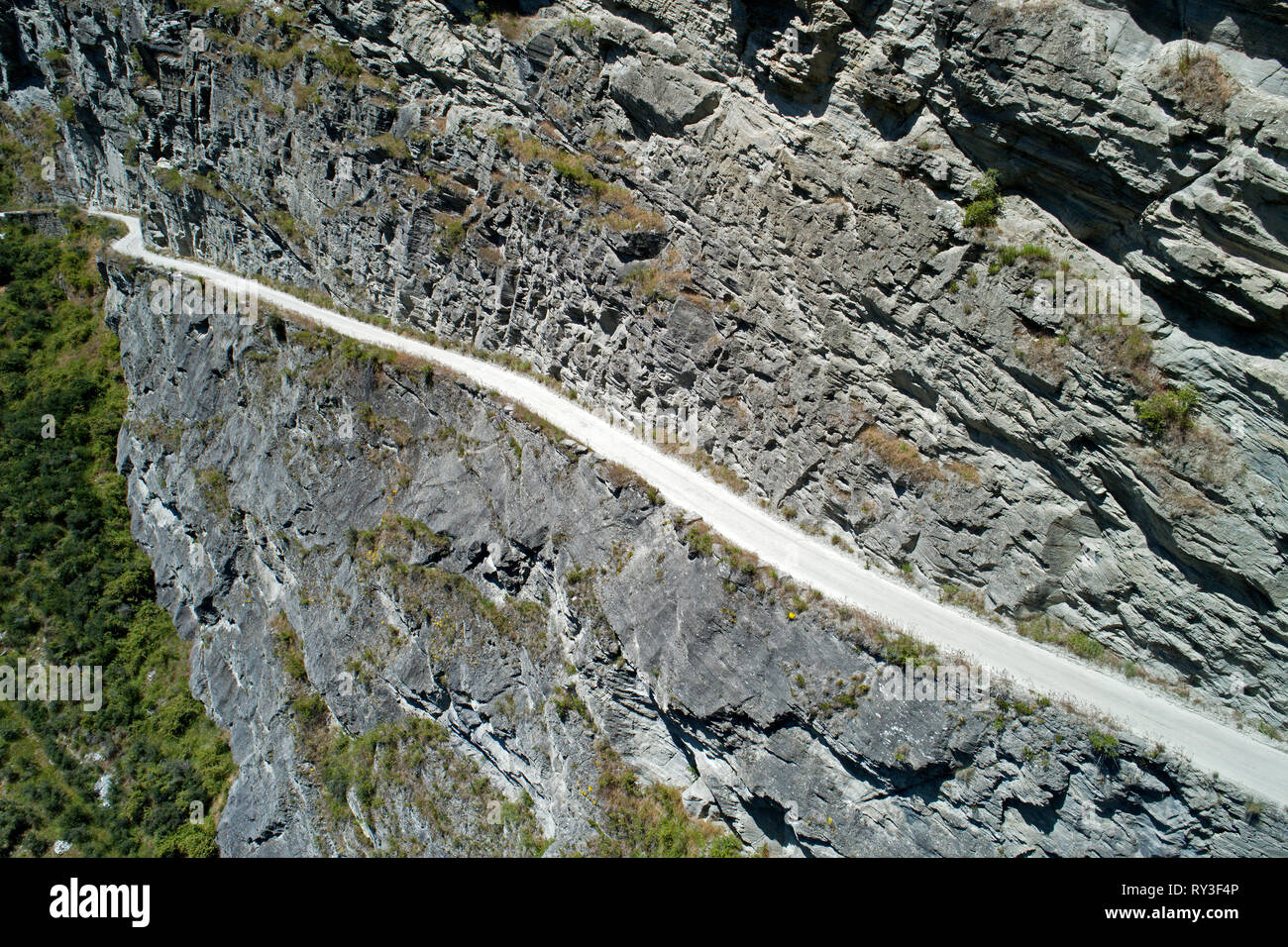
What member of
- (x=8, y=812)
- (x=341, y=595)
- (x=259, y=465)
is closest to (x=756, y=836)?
(x=341, y=595)

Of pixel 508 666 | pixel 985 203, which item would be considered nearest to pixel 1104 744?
pixel 985 203

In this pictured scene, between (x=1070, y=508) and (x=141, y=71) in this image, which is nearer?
(x=1070, y=508)

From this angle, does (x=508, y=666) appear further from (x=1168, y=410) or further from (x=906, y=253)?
(x=1168, y=410)

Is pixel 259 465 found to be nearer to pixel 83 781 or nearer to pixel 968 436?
pixel 83 781

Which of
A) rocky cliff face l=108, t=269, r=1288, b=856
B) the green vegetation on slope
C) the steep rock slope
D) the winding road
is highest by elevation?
the steep rock slope

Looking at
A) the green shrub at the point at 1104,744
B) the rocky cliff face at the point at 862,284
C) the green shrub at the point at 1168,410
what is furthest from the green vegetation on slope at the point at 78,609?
the green shrub at the point at 1168,410

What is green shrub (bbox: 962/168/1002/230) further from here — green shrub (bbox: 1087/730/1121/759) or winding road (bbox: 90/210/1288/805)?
green shrub (bbox: 1087/730/1121/759)


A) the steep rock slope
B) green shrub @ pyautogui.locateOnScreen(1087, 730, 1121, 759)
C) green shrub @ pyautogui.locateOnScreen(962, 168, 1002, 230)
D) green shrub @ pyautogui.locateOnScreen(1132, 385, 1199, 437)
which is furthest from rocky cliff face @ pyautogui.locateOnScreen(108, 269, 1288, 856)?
green shrub @ pyautogui.locateOnScreen(962, 168, 1002, 230)
